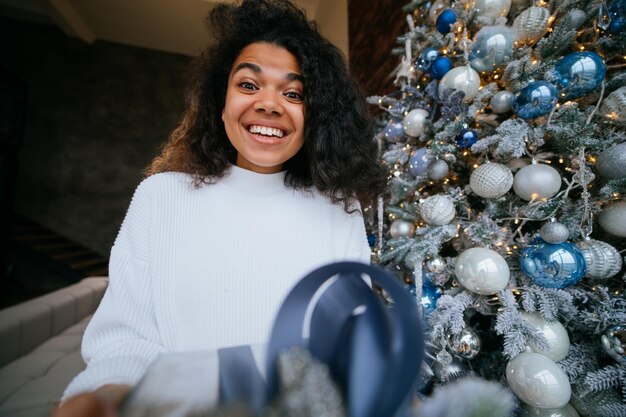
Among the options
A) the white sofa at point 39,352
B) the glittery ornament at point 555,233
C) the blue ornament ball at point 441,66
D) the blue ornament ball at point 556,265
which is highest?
the blue ornament ball at point 441,66

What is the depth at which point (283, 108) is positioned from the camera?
85 centimetres

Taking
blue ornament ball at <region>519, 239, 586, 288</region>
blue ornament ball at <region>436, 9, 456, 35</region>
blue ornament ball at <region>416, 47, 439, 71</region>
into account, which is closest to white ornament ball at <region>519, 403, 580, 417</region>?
blue ornament ball at <region>519, 239, 586, 288</region>

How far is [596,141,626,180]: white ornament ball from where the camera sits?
3.01 feet

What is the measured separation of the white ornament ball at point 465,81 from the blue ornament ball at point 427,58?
0.17 m

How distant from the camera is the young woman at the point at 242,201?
29.3 inches

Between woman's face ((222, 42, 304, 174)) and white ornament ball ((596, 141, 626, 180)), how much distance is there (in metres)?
0.90

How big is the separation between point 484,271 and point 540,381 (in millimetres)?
305

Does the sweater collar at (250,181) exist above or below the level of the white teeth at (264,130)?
below

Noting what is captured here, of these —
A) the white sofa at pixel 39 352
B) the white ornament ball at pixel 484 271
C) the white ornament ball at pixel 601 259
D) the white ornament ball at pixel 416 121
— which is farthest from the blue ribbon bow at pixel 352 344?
the white sofa at pixel 39 352

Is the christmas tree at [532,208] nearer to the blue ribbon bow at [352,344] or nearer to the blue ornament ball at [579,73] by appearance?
the blue ornament ball at [579,73]

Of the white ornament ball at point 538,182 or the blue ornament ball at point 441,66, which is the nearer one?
the white ornament ball at point 538,182

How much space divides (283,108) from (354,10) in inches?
116

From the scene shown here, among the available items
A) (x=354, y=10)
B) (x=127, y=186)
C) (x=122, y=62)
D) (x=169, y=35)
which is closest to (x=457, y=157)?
(x=354, y=10)

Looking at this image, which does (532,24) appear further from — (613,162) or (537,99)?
(613,162)
